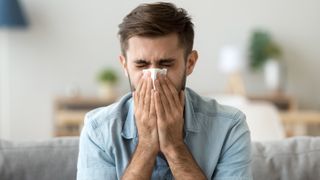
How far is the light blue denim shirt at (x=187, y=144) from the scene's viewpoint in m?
1.59

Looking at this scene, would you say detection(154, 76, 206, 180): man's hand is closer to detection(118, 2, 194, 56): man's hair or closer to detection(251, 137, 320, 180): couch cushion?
detection(118, 2, 194, 56): man's hair

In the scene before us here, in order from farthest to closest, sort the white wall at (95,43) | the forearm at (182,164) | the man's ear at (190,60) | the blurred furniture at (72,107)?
the white wall at (95,43) → the blurred furniture at (72,107) → the man's ear at (190,60) → the forearm at (182,164)

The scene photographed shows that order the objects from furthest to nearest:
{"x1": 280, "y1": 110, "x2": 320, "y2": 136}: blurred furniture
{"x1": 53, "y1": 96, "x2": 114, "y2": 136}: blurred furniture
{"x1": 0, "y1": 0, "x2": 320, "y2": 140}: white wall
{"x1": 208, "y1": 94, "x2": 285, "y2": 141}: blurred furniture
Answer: {"x1": 0, "y1": 0, "x2": 320, "y2": 140}: white wall
{"x1": 53, "y1": 96, "x2": 114, "y2": 136}: blurred furniture
{"x1": 280, "y1": 110, "x2": 320, "y2": 136}: blurred furniture
{"x1": 208, "y1": 94, "x2": 285, "y2": 141}: blurred furniture

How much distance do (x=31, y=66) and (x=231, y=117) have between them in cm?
317

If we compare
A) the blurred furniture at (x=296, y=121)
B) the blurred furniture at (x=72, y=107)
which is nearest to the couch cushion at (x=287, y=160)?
the blurred furniture at (x=296, y=121)

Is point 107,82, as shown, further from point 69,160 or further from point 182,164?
point 182,164

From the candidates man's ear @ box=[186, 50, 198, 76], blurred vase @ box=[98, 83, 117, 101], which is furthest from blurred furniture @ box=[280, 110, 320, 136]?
man's ear @ box=[186, 50, 198, 76]

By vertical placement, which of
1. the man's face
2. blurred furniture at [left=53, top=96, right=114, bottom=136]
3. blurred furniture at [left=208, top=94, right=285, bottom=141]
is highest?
the man's face

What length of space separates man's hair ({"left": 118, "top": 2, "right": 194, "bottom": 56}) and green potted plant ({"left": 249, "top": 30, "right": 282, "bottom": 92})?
3.05m

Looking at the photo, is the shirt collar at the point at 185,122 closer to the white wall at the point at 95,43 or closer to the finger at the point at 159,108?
the finger at the point at 159,108

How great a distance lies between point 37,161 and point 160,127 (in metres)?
0.41

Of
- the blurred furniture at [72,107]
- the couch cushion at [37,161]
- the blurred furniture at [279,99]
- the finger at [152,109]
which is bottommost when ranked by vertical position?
the blurred furniture at [72,107]

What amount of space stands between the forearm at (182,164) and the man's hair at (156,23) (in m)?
0.28

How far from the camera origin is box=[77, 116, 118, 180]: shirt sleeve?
1.58m
